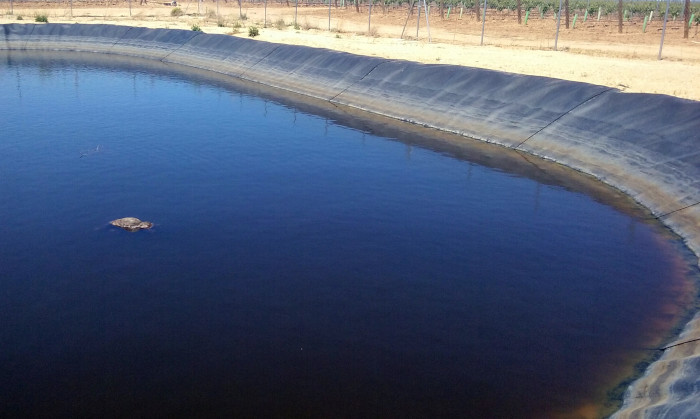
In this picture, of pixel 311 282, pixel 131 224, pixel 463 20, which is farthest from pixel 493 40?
pixel 311 282

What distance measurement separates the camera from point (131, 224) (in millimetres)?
17406

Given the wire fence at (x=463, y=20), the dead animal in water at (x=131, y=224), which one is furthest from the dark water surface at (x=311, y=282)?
the wire fence at (x=463, y=20)

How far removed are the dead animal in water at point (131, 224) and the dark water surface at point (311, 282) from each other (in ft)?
0.68

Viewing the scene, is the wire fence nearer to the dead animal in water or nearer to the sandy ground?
the sandy ground

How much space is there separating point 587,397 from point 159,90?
1184 inches

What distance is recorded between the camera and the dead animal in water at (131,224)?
17312 millimetres

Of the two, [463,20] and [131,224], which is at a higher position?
[463,20]

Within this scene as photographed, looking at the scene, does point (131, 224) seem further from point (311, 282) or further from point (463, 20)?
point (463, 20)

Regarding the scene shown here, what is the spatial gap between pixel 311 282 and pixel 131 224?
533 cm

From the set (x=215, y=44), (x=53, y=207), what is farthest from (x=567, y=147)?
(x=215, y=44)

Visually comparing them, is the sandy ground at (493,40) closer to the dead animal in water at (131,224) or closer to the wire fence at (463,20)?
the wire fence at (463,20)

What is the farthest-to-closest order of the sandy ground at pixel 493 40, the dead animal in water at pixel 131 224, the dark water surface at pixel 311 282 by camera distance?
1. the sandy ground at pixel 493 40
2. the dead animal in water at pixel 131 224
3. the dark water surface at pixel 311 282

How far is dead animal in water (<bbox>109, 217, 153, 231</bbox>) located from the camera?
1731 cm

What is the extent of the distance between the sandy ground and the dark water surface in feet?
33.2
